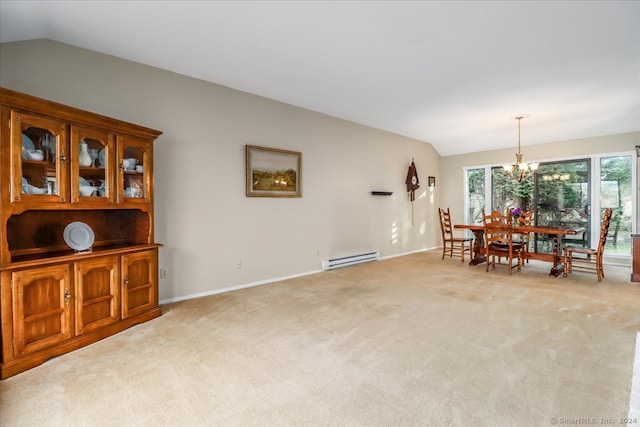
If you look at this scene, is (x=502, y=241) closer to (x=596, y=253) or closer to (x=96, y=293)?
(x=596, y=253)

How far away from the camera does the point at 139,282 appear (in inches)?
122

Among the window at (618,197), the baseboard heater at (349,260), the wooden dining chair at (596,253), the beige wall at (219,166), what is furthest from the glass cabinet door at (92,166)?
the window at (618,197)

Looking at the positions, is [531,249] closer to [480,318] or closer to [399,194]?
[399,194]

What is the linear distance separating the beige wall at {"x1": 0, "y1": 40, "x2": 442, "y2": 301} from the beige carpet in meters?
0.77

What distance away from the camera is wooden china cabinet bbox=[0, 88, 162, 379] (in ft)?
7.34

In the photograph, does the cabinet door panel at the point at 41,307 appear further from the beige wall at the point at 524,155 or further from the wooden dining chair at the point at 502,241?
the beige wall at the point at 524,155

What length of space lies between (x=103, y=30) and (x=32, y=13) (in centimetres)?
47

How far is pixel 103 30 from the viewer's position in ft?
9.26

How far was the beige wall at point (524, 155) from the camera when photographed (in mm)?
6023

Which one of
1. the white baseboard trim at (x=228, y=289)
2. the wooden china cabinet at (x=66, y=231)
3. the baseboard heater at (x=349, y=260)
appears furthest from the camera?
the baseboard heater at (x=349, y=260)

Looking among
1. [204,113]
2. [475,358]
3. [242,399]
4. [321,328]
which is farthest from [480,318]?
[204,113]

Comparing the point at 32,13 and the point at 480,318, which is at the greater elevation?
the point at 32,13

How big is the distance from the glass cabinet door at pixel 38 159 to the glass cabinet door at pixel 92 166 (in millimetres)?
69

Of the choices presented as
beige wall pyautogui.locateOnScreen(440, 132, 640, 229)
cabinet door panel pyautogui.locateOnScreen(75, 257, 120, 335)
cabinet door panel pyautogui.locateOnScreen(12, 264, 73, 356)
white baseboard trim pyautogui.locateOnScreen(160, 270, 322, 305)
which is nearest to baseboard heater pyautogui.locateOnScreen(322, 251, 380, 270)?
white baseboard trim pyautogui.locateOnScreen(160, 270, 322, 305)
